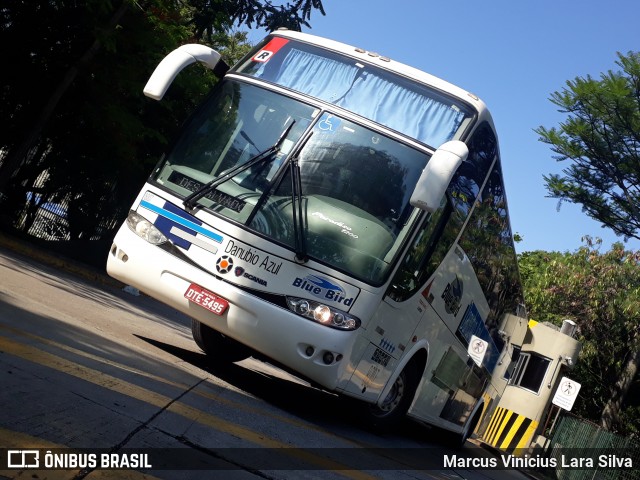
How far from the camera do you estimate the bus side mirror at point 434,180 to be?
8.91 meters

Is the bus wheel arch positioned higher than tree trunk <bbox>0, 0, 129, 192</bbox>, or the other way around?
tree trunk <bbox>0, 0, 129, 192</bbox>

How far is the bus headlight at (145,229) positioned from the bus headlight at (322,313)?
161 centimetres

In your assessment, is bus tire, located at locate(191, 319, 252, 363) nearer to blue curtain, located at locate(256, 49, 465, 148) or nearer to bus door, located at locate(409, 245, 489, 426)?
bus door, located at locate(409, 245, 489, 426)

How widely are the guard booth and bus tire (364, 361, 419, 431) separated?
14789mm

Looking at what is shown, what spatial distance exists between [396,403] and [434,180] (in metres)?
3.37

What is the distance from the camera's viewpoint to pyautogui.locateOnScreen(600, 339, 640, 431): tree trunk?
3062 centimetres

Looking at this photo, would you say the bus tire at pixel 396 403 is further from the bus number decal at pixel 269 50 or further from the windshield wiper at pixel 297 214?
the bus number decal at pixel 269 50

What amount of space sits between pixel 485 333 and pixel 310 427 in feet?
19.3

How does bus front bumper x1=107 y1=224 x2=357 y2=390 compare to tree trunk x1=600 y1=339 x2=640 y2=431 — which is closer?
bus front bumper x1=107 y1=224 x2=357 y2=390

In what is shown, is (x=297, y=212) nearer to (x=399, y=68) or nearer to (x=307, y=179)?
(x=307, y=179)

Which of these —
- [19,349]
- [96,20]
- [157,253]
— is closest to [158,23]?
[96,20]

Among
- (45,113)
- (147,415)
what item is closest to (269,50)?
(147,415)

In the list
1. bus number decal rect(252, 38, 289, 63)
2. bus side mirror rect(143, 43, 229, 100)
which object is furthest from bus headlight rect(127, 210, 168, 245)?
bus number decal rect(252, 38, 289, 63)

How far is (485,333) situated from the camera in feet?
47.4
